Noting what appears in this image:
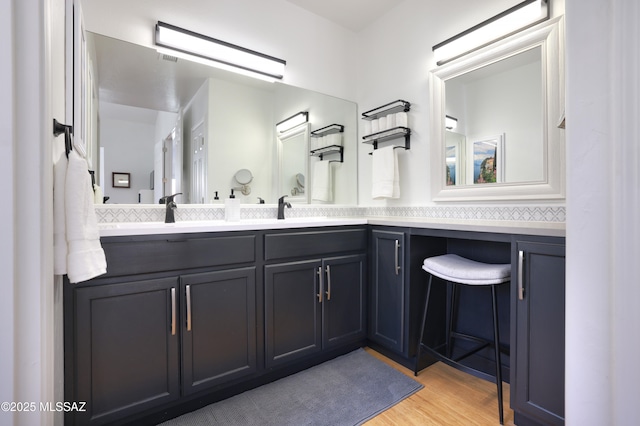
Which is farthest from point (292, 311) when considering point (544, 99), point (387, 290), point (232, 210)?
point (544, 99)

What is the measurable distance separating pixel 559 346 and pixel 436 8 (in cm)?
227

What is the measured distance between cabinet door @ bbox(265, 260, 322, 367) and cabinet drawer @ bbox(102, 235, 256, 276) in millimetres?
211

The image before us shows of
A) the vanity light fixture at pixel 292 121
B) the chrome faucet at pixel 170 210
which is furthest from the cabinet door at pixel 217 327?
the vanity light fixture at pixel 292 121

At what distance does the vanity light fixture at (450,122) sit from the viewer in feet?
6.89

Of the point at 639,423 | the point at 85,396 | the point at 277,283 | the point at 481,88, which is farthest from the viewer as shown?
the point at 481,88

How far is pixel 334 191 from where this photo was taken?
271 centimetres

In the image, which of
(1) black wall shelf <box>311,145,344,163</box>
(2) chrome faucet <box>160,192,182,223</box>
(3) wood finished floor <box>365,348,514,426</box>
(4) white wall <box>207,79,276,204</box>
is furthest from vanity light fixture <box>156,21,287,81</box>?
(3) wood finished floor <box>365,348,514,426</box>

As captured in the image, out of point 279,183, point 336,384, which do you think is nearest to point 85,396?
point 336,384

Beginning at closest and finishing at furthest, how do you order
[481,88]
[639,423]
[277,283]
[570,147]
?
[639,423] → [570,147] → [277,283] → [481,88]

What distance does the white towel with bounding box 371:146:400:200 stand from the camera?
238 cm

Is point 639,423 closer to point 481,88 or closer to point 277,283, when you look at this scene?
point 277,283

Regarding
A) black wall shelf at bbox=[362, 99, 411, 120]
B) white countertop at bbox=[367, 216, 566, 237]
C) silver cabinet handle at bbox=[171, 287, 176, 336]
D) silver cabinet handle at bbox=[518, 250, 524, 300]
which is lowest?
silver cabinet handle at bbox=[171, 287, 176, 336]

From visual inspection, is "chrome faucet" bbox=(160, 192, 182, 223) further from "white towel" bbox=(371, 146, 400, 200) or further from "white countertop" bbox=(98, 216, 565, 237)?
"white towel" bbox=(371, 146, 400, 200)

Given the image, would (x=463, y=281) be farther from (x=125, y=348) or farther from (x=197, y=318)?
(x=125, y=348)
